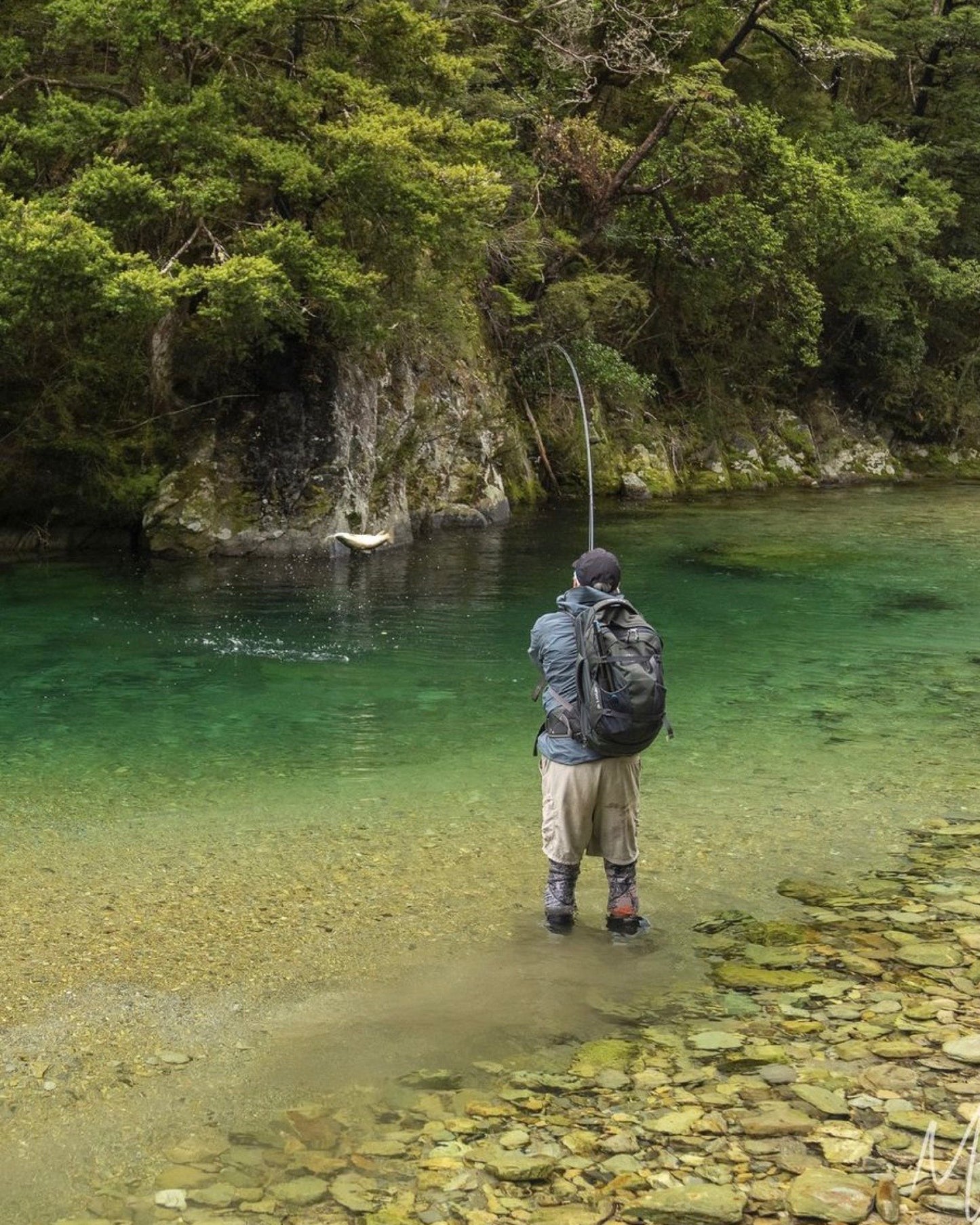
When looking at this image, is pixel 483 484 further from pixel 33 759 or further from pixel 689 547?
pixel 33 759

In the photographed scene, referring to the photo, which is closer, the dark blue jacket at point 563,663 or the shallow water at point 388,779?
the shallow water at point 388,779

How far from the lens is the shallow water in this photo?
18.6ft

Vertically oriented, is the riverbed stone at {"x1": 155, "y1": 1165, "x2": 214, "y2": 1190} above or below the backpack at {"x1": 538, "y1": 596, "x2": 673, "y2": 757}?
below

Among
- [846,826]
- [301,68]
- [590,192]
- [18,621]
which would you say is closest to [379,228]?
[301,68]

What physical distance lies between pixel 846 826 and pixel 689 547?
13.3 m

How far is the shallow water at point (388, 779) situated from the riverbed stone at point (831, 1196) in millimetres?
1365

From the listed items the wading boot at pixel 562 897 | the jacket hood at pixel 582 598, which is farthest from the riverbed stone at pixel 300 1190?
the jacket hood at pixel 582 598

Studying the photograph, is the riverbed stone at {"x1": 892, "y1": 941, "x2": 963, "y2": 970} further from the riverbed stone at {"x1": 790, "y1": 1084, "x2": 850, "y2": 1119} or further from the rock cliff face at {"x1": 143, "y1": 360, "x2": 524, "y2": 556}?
the rock cliff face at {"x1": 143, "y1": 360, "x2": 524, "y2": 556}

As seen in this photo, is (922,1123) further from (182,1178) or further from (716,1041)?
(182,1178)

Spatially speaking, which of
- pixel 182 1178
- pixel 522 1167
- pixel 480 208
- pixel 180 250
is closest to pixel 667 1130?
pixel 522 1167

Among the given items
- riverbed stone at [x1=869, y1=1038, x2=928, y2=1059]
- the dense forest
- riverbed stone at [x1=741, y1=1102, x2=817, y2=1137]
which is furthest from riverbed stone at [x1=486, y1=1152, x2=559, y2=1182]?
the dense forest

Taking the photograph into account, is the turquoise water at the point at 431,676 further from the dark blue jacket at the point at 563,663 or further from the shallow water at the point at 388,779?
the dark blue jacket at the point at 563,663

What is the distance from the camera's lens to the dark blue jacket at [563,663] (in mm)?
6008

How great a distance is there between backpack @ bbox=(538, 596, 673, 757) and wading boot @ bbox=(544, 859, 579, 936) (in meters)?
0.64
